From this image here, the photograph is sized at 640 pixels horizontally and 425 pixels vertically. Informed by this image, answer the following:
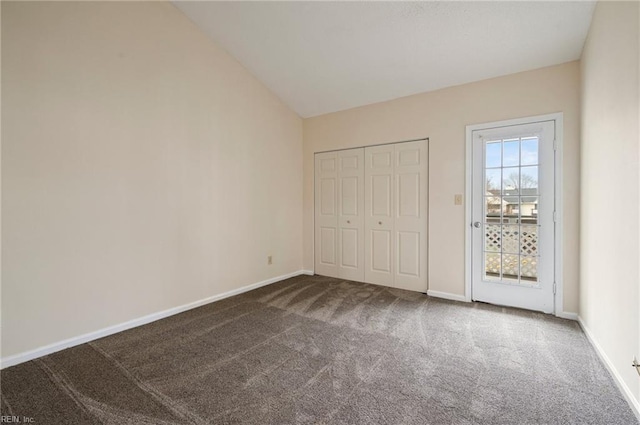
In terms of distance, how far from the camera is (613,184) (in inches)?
75.4

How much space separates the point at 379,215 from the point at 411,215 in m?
0.47

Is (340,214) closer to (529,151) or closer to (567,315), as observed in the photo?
(529,151)

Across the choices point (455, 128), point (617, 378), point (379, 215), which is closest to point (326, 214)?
point (379, 215)

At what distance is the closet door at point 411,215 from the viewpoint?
3.73 meters

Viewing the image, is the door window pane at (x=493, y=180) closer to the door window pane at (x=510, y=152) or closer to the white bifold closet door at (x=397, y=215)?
the door window pane at (x=510, y=152)

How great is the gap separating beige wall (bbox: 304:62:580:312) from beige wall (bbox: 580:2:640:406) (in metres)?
0.28

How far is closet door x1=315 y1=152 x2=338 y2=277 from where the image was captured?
4551 millimetres

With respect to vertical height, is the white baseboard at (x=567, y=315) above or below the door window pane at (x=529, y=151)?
below

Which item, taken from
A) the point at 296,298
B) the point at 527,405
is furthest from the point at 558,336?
the point at 296,298

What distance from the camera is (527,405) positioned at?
5.34 ft

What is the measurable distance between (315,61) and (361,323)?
10.2ft

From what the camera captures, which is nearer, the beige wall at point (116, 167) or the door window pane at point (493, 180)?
the beige wall at point (116, 167)

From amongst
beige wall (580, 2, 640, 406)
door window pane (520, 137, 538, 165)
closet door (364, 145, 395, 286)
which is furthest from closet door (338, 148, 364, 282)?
beige wall (580, 2, 640, 406)

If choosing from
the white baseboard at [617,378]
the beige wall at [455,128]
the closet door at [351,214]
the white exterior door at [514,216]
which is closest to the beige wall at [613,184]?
the white baseboard at [617,378]
